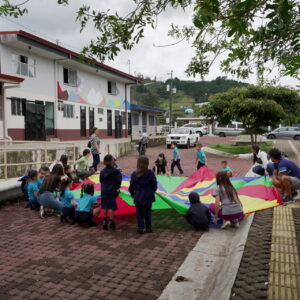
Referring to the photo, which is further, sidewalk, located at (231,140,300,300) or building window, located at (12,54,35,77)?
building window, located at (12,54,35,77)

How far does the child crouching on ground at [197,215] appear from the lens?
616 cm

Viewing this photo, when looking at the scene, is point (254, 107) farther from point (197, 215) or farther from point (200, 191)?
point (197, 215)

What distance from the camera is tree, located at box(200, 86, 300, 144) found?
745 inches

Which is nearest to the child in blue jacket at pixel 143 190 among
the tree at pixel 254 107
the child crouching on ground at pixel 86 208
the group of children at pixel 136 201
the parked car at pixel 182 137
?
the group of children at pixel 136 201

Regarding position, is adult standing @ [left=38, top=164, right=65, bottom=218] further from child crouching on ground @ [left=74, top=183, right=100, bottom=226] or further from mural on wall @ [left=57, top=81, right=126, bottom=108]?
mural on wall @ [left=57, top=81, right=126, bottom=108]

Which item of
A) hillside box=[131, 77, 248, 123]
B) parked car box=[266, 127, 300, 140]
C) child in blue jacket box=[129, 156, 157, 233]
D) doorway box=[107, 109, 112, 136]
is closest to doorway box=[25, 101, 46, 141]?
doorway box=[107, 109, 112, 136]

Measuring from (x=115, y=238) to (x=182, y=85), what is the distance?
140488 mm

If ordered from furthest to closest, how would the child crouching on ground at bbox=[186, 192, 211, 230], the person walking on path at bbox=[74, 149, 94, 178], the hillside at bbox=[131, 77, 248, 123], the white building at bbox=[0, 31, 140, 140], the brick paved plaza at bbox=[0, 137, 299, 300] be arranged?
the hillside at bbox=[131, 77, 248, 123], the white building at bbox=[0, 31, 140, 140], the person walking on path at bbox=[74, 149, 94, 178], the child crouching on ground at bbox=[186, 192, 211, 230], the brick paved plaza at bbox=[0, 137, 299, 300]

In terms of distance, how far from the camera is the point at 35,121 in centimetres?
1942

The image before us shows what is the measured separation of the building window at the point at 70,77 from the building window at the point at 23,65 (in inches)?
143

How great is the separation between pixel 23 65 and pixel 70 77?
16.5 feet

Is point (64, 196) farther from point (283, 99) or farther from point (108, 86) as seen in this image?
point (108, 86)

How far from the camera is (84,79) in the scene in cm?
2497

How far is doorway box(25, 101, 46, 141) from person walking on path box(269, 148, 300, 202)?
1551 centimetres
